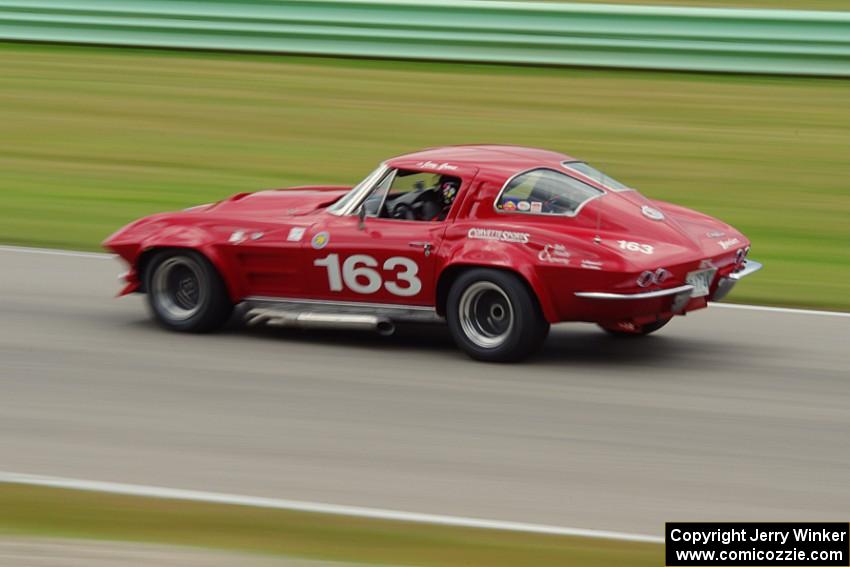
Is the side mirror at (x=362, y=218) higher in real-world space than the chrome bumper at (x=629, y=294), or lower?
higher

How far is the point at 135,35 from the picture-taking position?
20062 mm

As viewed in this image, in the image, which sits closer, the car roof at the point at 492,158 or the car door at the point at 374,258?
the car door at the point at 374,258

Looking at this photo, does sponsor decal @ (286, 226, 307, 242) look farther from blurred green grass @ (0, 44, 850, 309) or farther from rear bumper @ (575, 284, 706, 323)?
blurred green grass @ (0, 44, 850, 309)

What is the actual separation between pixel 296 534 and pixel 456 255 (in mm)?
3271

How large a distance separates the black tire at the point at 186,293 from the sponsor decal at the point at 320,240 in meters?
0.81

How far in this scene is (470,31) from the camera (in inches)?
734

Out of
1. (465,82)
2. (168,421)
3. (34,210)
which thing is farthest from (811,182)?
(168,421)

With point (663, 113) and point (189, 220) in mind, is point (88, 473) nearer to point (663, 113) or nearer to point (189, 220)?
point (189, 220)

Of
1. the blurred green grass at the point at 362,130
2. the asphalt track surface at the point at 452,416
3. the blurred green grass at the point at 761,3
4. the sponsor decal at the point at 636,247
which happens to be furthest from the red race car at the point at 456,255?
the blurred green grass at the point at 761,3

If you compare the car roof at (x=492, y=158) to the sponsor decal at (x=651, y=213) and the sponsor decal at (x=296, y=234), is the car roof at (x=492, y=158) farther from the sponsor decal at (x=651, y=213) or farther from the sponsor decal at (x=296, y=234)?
the sponsor decal at (x=296, y=234)

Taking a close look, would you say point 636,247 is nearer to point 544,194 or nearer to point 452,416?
point 544,194

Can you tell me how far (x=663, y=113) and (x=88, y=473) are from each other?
39.0ft

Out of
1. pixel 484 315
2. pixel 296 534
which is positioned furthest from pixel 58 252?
pixel 296 534

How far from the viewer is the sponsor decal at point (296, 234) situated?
948cm
